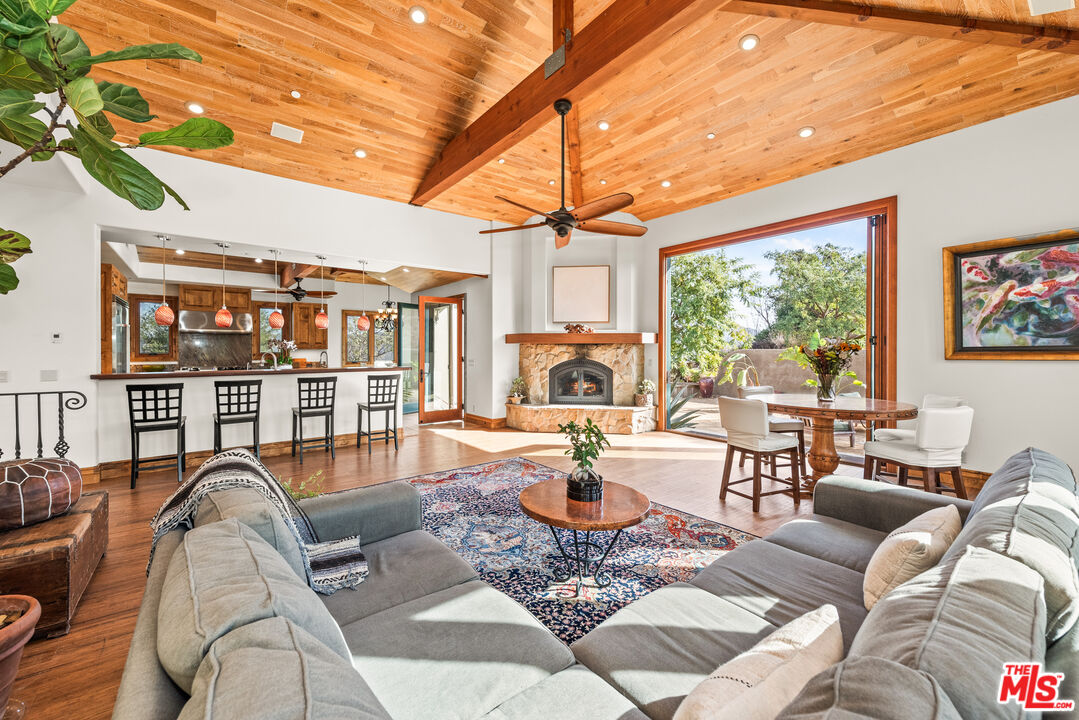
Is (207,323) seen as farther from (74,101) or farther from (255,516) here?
(74,101)

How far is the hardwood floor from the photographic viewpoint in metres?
1.77

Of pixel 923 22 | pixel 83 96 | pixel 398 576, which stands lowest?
pixel 398 576

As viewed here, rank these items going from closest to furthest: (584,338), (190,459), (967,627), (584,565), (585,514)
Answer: (967,627) < (585,514) < (584,565) < (190,459) < (584,338)

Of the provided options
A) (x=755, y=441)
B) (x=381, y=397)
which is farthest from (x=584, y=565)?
(x=381, y=397)

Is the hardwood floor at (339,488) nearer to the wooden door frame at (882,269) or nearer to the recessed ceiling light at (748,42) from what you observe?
the wooden door frame at (882,269)

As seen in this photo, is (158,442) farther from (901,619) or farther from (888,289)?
(888,289)

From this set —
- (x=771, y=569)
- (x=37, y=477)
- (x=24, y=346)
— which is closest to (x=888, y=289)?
(x=771, y=569)

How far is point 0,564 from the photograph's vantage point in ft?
6.03

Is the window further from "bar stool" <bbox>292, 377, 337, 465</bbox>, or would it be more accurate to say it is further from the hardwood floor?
the hardwood floor

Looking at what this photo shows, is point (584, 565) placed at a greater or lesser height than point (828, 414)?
lesser

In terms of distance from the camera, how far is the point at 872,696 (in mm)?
573

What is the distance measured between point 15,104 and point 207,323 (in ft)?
28.0

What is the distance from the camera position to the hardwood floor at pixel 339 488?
1771 mm

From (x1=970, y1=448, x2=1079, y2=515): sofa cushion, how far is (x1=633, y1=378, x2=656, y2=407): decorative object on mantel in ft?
16.1
